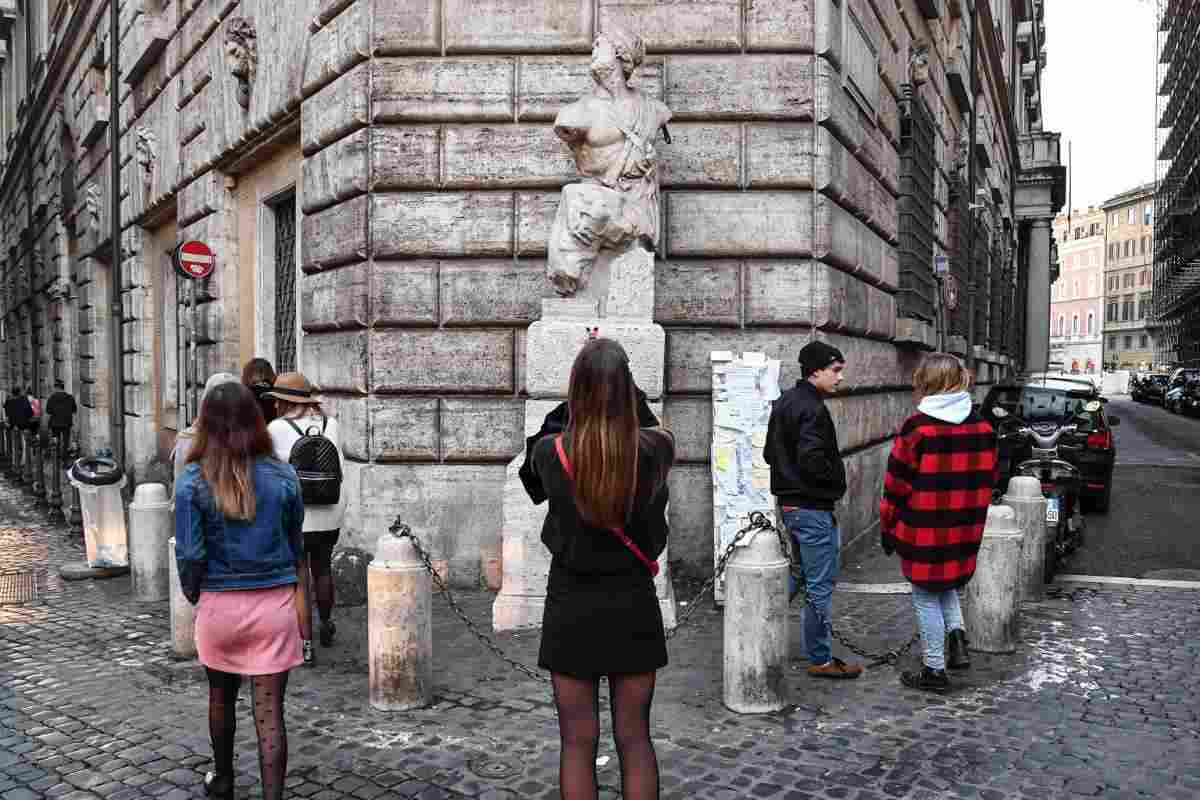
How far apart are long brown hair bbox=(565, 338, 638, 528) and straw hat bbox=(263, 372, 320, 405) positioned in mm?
3393

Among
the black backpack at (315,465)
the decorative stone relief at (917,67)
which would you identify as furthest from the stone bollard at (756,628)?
the decorative stone relief at (917,67)

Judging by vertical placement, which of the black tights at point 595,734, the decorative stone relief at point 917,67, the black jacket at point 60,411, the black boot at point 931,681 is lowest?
the black boot at point 931,681

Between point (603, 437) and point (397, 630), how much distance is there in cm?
259

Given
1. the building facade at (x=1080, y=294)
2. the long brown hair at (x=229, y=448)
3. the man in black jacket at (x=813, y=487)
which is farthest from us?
the building facade at (x=1080, y=294)

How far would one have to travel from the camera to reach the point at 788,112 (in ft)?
26.5

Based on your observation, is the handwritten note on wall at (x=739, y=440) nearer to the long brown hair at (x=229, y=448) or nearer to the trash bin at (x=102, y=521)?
the long brown hair at (x=229, y=448)

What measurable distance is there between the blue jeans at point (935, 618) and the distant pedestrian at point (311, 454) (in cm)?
339

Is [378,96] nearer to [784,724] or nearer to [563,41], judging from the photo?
[563,41]

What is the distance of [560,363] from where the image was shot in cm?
695

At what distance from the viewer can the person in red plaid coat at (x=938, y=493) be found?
550cm

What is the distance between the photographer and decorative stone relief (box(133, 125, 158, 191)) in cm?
1534

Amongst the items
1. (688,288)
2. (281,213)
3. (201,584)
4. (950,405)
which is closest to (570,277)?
(688,288)

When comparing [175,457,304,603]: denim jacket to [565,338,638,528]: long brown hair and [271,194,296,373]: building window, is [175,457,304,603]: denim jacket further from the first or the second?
[271,194,296,373]: building window

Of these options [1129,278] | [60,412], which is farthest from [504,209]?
[1129,278]
